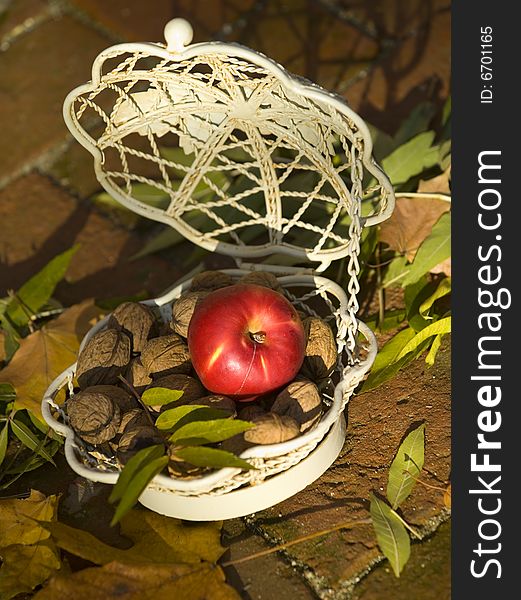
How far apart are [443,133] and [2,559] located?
1.37 m

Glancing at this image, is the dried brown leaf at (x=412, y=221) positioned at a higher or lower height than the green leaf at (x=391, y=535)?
higher

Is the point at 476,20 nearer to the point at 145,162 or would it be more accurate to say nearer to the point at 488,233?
the point at 488,233

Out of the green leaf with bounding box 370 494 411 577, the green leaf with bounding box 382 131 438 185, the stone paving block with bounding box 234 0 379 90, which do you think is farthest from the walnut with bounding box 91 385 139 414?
the stone paving block with bounding box 234 0 379 90

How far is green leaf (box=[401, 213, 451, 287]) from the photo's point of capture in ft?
5.77

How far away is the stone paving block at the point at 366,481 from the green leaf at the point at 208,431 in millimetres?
255

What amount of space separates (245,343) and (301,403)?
133mm

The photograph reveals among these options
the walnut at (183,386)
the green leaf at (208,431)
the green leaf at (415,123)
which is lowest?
the green leaf at (208,431)

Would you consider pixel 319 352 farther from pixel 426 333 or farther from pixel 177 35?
pixel 177 35

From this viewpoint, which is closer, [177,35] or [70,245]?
[177,35]

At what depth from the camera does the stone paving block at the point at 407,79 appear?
2.25 meters

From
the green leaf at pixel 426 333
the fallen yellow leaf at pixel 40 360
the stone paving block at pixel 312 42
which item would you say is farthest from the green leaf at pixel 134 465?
the stone paving block at pixel 312 42

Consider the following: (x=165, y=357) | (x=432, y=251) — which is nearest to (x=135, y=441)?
(x=165, y=357)

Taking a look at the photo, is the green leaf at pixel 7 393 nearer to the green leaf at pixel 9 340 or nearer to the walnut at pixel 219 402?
the green leaf at pixel 9 340

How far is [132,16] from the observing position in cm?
263
